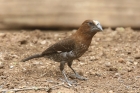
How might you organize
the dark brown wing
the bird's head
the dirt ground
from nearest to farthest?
the dirt ground, the bird's head, the dark brown wing

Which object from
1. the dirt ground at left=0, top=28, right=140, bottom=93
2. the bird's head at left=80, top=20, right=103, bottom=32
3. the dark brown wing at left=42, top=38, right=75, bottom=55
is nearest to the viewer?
the dirt ground at left=0, top=28, right=140, bottom=93

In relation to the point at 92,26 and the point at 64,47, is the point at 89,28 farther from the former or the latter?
the point at 64,47

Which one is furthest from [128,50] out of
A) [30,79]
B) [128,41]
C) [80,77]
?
[30,79]

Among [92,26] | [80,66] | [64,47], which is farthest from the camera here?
[80,66]

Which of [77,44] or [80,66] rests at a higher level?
[77,44]

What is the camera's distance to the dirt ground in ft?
19.1

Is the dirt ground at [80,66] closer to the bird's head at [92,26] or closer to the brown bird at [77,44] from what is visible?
the brown bird at [77,44]

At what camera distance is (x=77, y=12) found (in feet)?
30.6

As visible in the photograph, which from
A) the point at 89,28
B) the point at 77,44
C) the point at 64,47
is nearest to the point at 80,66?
the point at 64,47

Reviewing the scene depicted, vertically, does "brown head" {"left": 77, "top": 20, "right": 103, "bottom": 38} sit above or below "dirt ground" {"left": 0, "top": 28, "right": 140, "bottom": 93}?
above

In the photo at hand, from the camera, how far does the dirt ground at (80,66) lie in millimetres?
5833

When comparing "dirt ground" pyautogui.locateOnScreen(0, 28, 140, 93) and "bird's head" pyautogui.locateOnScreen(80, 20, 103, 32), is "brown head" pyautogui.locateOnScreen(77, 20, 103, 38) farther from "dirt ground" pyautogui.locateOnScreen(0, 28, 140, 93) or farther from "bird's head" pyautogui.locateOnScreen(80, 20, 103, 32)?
"dirt ground" pyautogui.locateOnScreen(0, 28, 140, 93)

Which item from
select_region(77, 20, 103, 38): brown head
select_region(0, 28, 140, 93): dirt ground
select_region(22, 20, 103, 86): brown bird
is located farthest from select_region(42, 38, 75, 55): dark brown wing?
select_region(0, 28, 140, 93): dirt ground

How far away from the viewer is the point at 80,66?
6.96m
